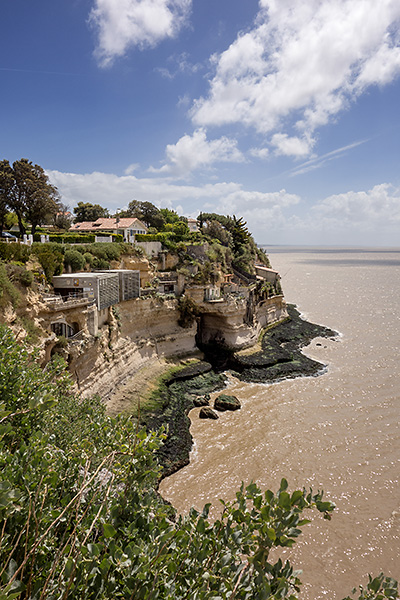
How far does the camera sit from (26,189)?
29297mm

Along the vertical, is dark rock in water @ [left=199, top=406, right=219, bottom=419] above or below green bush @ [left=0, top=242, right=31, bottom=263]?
below

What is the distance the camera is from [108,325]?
23328mm

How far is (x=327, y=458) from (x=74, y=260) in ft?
71.4

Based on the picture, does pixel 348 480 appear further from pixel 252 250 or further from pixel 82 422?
pixel 252 250

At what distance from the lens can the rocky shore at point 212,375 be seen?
60.3ft

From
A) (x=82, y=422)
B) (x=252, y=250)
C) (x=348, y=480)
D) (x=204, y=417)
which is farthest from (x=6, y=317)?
(x=252, y=250)

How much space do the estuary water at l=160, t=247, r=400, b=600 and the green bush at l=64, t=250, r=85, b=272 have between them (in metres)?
14.2

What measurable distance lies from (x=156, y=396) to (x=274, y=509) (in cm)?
1984

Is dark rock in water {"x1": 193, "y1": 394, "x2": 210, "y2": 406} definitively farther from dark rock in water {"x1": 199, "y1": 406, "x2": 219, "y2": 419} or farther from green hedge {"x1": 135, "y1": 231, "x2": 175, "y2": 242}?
green hedge {"x1": 135, "y1": 231, "x2": 175, "y2": 242}

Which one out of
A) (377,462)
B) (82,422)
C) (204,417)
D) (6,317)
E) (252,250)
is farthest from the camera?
(252,250)

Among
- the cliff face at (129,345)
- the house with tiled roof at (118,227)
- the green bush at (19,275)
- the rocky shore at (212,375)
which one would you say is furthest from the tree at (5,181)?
the rocky shore at (212,375)

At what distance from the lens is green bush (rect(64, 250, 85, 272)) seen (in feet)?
82.7

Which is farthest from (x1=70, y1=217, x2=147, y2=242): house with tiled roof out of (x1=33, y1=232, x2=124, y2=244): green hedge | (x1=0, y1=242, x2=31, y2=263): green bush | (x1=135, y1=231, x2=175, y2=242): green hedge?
(x1=0, y1=242, x2=31, y2=263): green bush

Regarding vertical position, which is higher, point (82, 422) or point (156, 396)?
point (82, 422)
